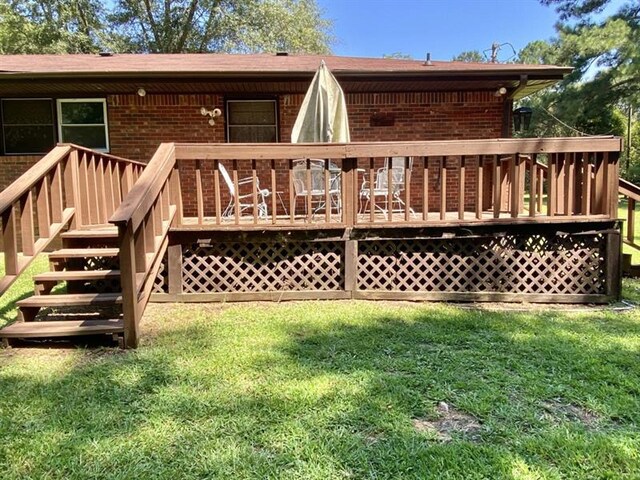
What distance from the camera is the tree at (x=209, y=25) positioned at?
61.8ft

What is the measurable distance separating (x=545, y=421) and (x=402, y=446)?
31.6 inches

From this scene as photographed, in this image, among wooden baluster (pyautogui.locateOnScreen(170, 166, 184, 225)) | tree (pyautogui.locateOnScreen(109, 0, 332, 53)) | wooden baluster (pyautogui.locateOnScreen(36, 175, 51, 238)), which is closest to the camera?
wooden baluster (pyautogui.locateOnScreen(36, 175, 51, 238))

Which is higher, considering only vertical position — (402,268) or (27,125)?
(27,125)

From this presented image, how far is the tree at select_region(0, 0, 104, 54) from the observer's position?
16.9 meters

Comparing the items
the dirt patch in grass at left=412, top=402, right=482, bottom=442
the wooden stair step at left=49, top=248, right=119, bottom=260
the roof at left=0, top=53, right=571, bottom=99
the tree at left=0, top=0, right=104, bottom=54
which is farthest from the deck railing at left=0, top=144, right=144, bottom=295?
the tree at left=0, top=0, right=104, bottom=54

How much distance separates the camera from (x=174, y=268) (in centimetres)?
464

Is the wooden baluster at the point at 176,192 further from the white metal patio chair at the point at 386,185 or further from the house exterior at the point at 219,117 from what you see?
the house exterior at the point at 219,117

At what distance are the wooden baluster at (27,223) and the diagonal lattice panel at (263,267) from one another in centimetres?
137

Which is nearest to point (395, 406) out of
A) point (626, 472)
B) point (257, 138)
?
point (626, 472)

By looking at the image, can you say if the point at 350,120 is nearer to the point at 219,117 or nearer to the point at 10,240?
the point at 219,117

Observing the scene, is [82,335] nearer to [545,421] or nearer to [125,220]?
[125,220]

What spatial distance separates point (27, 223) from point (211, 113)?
4669 millimetres

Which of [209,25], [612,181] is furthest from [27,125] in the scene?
[209,25]

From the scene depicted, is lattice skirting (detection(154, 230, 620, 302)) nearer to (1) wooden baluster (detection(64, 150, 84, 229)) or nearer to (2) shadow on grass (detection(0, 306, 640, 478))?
(2) shadow on grass (detection(0, 306, 640, 478))
